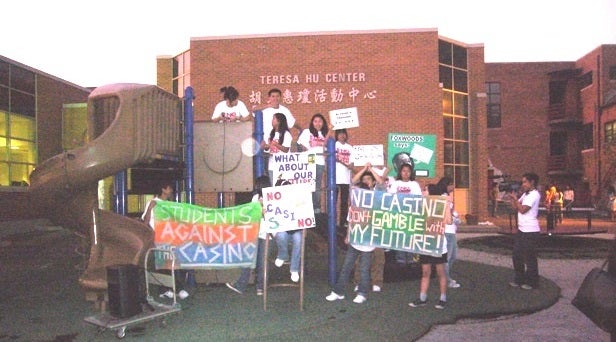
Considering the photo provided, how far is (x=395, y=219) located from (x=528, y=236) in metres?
2.51

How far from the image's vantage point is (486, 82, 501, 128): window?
47431 mm

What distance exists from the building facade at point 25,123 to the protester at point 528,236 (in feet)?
68.1

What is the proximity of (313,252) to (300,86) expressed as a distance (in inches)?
545

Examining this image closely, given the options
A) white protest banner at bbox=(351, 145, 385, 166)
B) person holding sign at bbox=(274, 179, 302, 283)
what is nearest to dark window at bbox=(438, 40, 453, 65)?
white protest banner at bbox=(351, 145, 385, 166)

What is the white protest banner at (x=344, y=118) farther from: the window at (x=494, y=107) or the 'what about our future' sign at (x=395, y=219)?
the window at (x=494, y=107)

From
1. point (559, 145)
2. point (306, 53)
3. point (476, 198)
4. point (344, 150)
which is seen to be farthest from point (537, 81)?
point (344, 150)

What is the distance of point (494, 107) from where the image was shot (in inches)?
1874

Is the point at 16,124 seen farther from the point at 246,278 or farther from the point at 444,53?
the point at 444,53

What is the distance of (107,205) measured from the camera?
22.8 metres

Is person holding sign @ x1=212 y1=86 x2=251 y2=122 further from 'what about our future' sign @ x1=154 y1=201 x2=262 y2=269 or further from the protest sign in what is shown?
the protest sign

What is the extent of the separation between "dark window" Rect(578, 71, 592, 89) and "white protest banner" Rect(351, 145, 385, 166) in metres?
41.1

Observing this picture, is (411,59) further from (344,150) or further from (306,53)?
(344,150)

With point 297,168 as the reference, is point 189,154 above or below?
above

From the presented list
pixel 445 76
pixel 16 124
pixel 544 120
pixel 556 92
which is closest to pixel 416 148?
pixel 445 76
